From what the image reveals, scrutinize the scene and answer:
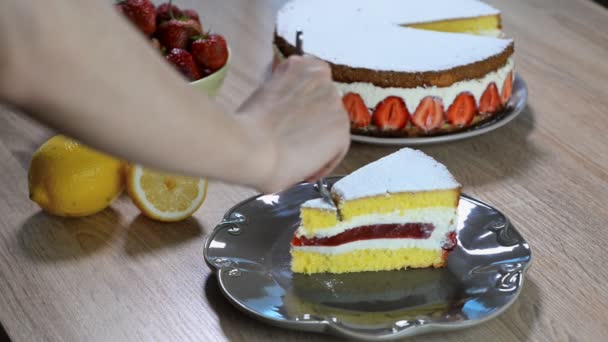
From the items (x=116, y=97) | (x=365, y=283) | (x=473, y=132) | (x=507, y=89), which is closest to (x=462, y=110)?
(x=473, y=132)

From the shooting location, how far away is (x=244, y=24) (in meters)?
2.14

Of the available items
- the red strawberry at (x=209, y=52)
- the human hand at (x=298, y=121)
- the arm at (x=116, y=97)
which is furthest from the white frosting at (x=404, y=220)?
the red strawberry at (x=209, y=52)

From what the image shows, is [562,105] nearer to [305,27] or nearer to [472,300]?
[305,27]

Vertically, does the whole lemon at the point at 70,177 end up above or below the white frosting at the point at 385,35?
below

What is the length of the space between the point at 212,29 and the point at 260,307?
1.13 metres

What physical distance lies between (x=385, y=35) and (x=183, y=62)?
479mm

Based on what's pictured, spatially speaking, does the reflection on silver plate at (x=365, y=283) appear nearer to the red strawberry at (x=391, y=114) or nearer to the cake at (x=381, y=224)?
A: the cake at (x=381, y=224)

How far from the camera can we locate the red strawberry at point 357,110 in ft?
5.37

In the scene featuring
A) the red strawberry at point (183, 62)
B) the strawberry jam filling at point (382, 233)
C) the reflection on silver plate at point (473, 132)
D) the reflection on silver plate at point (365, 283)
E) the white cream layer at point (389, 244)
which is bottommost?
the reflection on silver plate at point (473, 132)

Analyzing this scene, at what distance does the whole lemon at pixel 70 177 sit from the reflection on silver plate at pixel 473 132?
0.50 metres

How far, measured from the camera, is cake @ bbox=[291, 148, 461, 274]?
1.23 meters

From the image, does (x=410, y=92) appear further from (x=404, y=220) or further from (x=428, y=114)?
(x=404, y=220)

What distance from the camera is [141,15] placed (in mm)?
1600

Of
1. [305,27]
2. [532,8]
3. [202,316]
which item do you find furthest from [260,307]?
[532,8]
